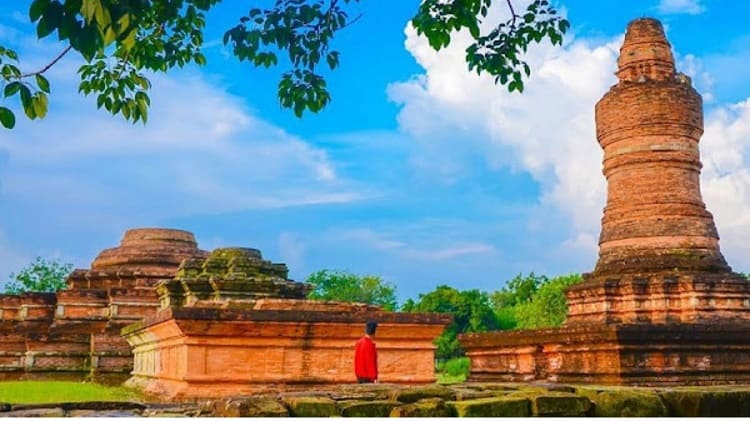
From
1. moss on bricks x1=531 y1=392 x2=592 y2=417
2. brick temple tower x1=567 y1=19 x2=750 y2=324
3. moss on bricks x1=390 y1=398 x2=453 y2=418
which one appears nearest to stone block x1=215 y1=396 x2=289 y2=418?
moss on bricks x1=390 y1=398 x2=453 y2=418

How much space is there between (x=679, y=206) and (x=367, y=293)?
4766 cm

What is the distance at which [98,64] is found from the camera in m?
7.29

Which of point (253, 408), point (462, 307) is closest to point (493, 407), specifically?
point (253, 408)

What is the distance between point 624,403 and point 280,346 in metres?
4.16

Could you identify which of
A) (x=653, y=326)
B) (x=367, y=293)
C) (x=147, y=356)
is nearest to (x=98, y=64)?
(x=147, y=356)

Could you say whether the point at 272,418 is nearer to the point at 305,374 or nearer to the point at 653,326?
the point at 305,374

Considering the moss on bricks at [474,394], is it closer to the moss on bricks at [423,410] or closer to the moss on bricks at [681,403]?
the moss on bricks at [423,410]

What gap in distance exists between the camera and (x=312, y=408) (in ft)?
20.4

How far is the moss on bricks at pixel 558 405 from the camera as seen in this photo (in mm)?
6492

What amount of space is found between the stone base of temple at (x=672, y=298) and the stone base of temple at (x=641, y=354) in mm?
1114

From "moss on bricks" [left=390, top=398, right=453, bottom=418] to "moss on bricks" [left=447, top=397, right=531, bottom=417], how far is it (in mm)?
76

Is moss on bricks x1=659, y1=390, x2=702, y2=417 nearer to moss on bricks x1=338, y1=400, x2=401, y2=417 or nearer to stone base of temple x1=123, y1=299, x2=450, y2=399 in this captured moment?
moss on bricks x1=338, y1=400, x2=401, y2=417

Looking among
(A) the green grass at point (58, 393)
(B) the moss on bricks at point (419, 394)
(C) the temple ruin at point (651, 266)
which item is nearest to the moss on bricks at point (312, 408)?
(B) the moss on bricks at point (419, 394)

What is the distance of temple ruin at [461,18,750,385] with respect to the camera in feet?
43.5
